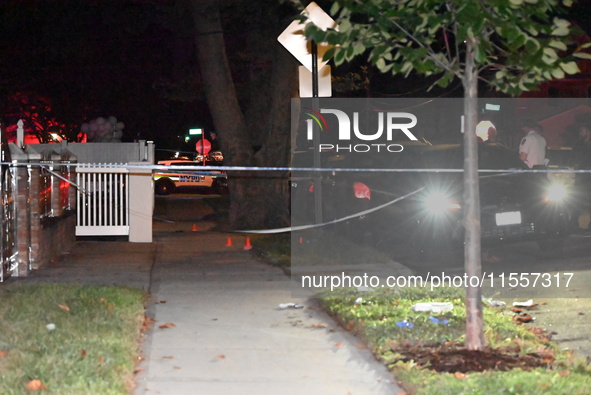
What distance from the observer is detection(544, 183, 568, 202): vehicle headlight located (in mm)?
11906

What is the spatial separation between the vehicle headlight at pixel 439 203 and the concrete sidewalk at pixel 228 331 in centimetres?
215

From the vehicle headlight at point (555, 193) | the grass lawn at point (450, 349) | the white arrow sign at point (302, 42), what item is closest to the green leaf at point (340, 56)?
the grass lawn at point (450, 349)

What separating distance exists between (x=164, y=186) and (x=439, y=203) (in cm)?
2683

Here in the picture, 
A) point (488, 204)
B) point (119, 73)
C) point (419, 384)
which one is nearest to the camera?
point (419, 384)

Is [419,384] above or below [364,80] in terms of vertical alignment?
below

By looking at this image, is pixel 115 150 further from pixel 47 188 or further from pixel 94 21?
pixel 94 21

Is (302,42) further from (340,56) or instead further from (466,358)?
(466,358)

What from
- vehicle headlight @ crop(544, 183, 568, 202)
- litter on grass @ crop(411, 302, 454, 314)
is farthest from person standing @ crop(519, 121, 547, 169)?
litter on grass @ crop(411, 302, 454, 314)

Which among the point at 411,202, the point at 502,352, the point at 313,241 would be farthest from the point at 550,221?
the point at 502,352

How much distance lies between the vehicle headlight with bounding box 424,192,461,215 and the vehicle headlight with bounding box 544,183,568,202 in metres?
1.41

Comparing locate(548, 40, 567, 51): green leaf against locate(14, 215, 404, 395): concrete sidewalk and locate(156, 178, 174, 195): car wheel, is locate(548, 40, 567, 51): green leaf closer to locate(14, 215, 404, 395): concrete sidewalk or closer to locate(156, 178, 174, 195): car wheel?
locate(14, 215, 404, 395): concrete sidewalk

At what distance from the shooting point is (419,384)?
5.67 m

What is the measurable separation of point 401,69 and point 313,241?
6817mm

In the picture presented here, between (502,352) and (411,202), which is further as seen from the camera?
(411,202)
